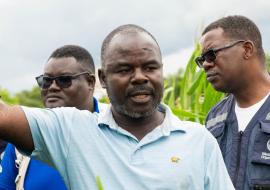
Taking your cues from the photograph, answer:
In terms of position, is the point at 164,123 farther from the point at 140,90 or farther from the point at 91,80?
the point at 91,80

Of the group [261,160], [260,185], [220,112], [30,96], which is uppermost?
[220,112]

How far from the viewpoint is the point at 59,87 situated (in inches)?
151

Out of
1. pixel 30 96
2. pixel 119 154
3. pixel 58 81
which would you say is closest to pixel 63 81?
pixel 58 81

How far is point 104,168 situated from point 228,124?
166 centimetres

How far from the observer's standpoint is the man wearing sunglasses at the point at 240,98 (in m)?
3.61

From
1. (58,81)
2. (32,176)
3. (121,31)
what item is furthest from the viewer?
(58,81)

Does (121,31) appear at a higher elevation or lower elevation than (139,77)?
higher

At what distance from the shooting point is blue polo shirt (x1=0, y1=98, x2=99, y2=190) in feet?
Answer: 9.88

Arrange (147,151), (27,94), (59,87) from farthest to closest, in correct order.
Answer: (27,94)
(59,87)
(147,151)

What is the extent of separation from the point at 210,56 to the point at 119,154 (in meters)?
1.78

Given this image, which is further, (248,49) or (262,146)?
(248,49)

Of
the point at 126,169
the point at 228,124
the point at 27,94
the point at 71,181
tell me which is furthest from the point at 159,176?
the point at 27,94

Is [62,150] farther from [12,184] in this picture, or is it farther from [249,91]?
[249,91]

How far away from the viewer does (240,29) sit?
13.8ft
